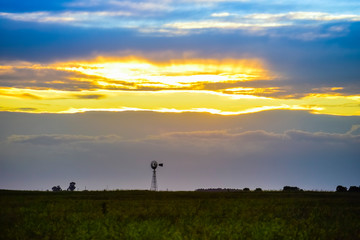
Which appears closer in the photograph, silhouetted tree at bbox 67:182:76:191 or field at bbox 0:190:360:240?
field at bbox 0:190:360:240

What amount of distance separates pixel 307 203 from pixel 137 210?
959 inches

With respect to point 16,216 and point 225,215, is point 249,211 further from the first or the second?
point 16,216

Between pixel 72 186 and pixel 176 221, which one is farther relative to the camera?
pixel 72 186

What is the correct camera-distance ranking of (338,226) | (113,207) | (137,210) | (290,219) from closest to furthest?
(338,226), (290,219), (137,210), (113,207)

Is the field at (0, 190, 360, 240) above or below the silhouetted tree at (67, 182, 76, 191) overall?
below

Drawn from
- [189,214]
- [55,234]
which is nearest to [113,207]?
[189,214]

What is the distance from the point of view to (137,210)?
54.9 metres

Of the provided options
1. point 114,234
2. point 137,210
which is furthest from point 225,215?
point 114,234

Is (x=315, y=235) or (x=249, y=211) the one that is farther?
(x=249, y=211)

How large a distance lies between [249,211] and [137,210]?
448 inches

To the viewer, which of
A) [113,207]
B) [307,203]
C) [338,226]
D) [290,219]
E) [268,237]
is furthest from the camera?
[307,203]

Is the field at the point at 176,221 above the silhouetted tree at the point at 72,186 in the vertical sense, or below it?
below

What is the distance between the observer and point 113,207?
192 ft

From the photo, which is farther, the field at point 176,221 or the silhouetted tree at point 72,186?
the silhouetted tree at point 72,186
